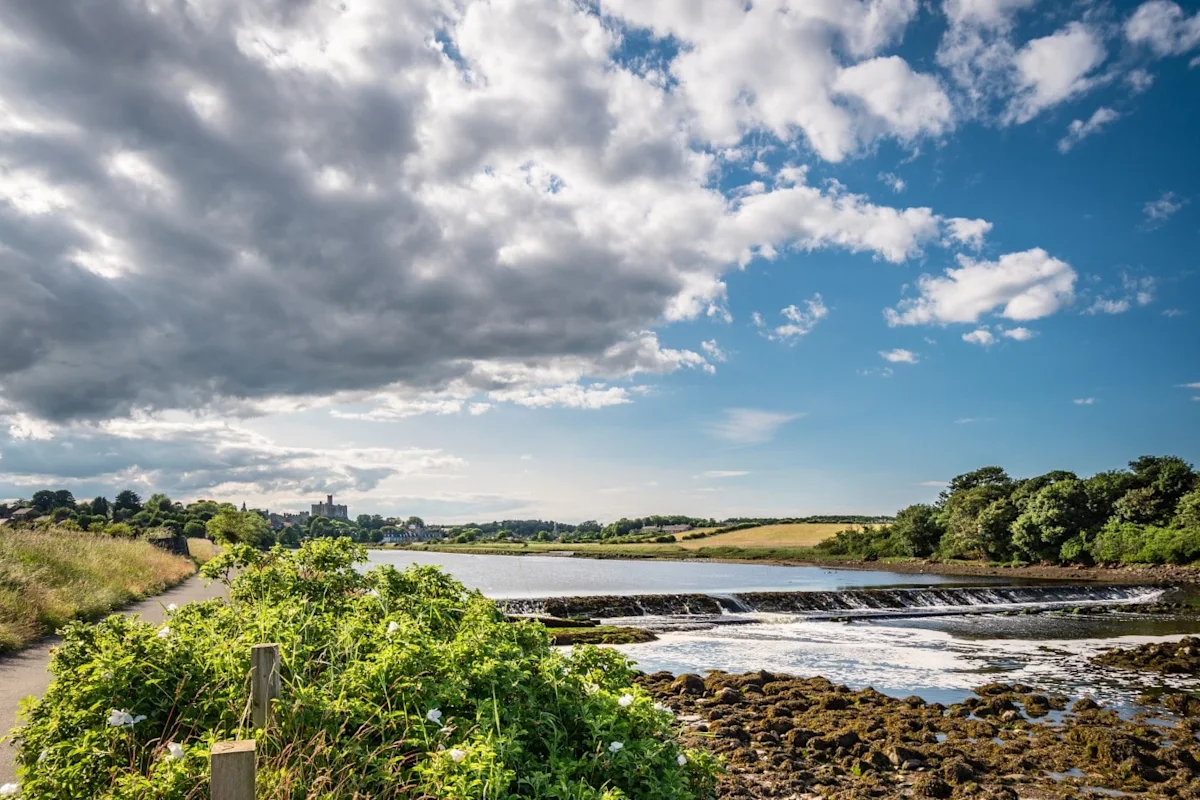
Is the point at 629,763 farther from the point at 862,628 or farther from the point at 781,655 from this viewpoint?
the point at 862,628

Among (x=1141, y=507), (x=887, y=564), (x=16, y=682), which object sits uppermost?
(x=1141, y=507)

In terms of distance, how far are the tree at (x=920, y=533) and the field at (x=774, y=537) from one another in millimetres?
15671

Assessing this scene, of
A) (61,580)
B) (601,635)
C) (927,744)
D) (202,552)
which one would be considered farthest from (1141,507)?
(202,552)

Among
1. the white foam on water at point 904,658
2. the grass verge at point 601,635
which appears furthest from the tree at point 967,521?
the grass verge at point 601,635

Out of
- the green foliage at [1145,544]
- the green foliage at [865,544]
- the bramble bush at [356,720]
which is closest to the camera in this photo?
the bramble bush at [356,720]

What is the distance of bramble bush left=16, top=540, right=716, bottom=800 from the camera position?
168 inches

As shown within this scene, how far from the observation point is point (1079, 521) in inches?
2371

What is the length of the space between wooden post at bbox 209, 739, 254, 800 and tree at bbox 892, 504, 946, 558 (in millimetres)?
80420

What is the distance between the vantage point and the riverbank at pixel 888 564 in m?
49.4

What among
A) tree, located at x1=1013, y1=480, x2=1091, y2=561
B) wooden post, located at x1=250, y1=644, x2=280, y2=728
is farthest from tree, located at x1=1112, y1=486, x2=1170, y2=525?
wooden post, located at x1=250, y1=644, x2=280, y2=728

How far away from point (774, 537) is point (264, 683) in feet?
336

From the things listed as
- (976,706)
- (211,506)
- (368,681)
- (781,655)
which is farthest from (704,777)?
(211,506)

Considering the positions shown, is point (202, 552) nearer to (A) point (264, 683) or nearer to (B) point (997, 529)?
(A) point (264, 683)

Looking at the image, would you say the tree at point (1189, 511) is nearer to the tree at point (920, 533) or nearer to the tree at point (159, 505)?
the tree at point (920, 533)
